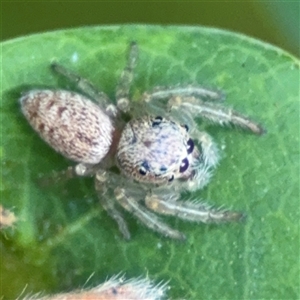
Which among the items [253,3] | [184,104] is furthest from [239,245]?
[253,3]

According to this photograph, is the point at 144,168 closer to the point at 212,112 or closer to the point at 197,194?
the point at 197,194

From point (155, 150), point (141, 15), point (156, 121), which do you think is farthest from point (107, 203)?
point (141, 15)

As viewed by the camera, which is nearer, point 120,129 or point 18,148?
point 18,148

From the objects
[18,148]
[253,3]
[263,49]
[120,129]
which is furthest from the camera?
[253,3]

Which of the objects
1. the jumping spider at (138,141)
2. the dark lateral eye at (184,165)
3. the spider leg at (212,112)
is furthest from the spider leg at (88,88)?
the dark lateral eye at (184,165)

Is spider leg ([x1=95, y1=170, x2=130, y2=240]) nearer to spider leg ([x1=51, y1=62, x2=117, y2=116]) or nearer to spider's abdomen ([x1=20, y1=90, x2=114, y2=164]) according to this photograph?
spider's abdomen ([x1=20, y1=90, x2=114, y2=164])

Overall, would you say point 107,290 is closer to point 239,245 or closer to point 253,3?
point 239,245

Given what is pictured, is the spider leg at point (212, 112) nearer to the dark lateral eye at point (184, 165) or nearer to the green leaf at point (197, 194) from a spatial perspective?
the green leaf at point (197, 194)
